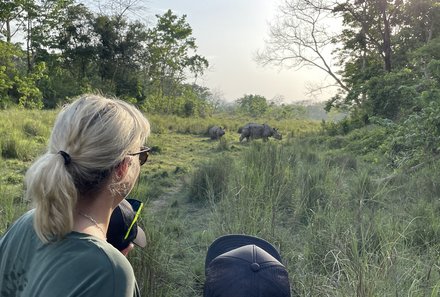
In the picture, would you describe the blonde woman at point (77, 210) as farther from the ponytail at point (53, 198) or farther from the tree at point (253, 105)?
the tree at point (253, 105)

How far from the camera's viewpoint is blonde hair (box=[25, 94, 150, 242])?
4.07 ft

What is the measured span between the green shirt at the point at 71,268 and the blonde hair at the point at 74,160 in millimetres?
53

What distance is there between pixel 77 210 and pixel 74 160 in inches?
6.4

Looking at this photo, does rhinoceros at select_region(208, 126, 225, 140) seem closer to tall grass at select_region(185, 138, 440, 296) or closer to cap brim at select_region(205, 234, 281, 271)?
tall grass at select_region(185, 138, 440, 296)

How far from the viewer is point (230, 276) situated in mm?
1589

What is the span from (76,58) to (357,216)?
23.8 metres

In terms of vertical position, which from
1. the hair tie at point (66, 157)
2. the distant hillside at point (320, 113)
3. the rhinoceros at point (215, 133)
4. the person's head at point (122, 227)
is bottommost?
the rhinoceros at point (215, 133)

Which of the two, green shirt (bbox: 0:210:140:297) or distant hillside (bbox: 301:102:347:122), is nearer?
green shirt (bbox: 0:210:140:297)

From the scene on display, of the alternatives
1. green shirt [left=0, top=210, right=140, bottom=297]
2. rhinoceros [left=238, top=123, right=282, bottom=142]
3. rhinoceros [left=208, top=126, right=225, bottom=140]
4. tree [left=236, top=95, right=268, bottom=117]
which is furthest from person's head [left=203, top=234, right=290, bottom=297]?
tree [left=236, top=95, right=268, bottom=117]

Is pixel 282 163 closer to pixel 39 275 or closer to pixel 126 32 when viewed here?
pixel 39 275

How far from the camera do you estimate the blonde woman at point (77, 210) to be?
117 cm

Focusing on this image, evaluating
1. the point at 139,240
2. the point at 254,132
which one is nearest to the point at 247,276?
the point at 139,240

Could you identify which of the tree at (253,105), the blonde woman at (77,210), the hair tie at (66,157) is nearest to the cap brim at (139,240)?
the blonde woman at (77,210)

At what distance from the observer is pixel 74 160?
128cm
